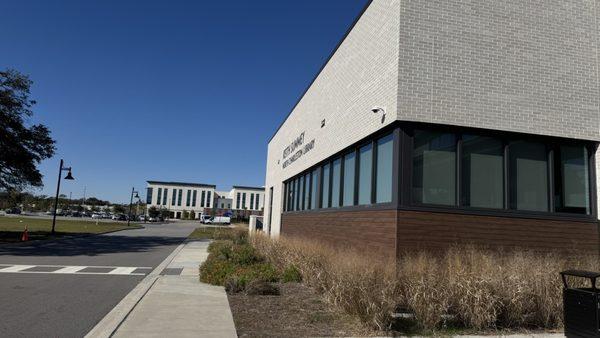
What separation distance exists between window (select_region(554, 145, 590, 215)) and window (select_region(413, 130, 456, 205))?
2691 mm

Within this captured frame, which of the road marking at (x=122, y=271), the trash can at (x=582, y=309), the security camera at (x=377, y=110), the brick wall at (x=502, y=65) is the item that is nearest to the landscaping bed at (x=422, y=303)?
the trash can at (x=582, y=309)

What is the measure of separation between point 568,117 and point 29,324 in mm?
11816

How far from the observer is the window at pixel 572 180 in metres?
11.7

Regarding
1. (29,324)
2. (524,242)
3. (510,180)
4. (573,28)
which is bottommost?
(29,324)

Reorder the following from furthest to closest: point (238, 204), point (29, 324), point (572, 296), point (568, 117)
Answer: point (238, 204), point (568, 117), point (29, 324), point (572, 296)

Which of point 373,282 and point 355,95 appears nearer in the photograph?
point 373,282

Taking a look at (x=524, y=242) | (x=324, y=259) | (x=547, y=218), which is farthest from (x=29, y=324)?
(x=547, y=218)

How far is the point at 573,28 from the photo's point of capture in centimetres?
1226

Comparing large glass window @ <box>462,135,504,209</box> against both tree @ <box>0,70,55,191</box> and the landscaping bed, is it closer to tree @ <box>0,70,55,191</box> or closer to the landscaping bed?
the landscaping bed

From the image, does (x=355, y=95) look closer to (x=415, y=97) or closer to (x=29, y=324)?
(x=415, y=97)

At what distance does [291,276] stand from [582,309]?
7008 mm

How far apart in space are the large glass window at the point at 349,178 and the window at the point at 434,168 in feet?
12.5

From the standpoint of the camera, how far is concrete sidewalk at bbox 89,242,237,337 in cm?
707

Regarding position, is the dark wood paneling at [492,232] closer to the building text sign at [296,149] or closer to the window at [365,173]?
the window at [365,173]
